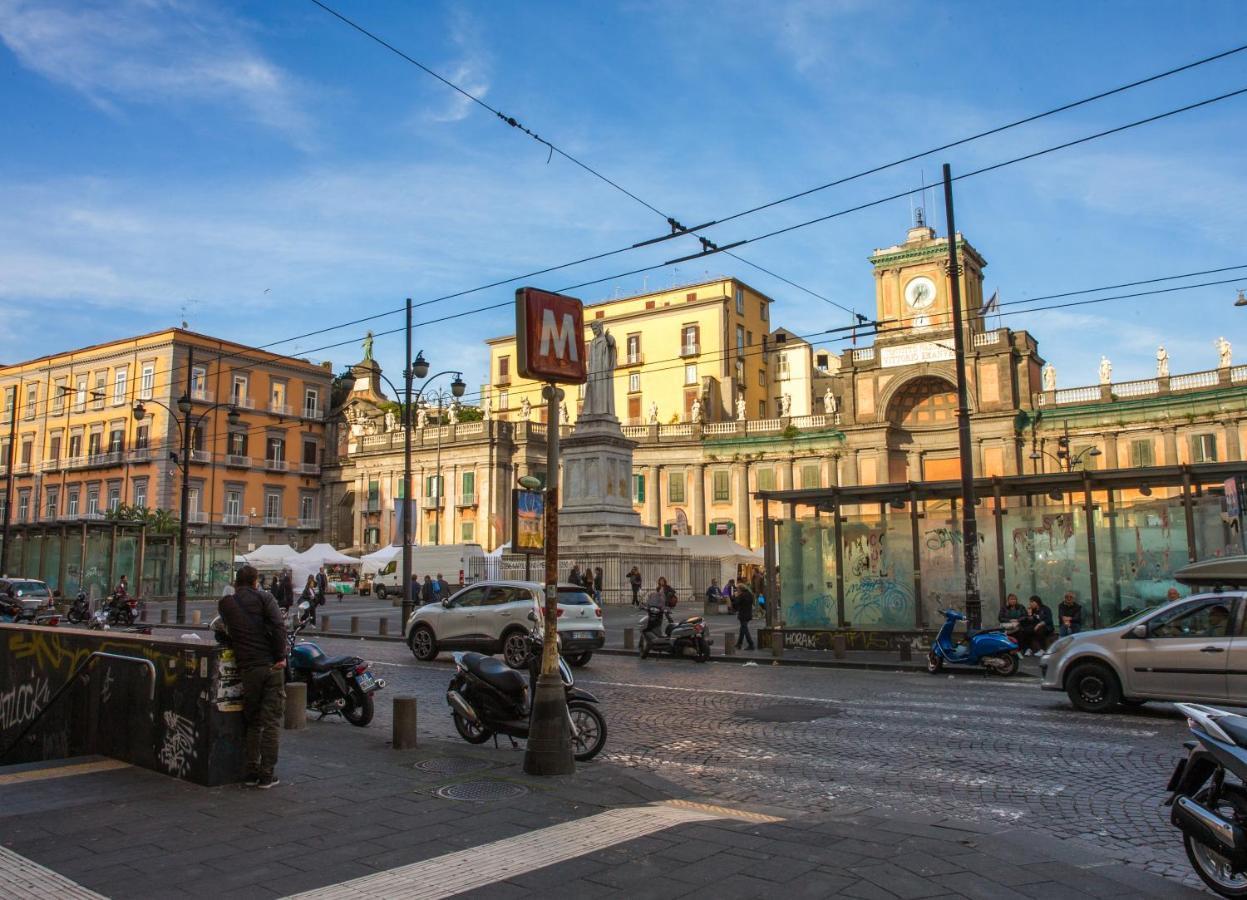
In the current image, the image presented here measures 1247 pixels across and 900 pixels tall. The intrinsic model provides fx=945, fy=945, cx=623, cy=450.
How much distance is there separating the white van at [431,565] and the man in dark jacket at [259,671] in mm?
37380

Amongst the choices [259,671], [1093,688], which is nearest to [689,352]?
[1093,688]

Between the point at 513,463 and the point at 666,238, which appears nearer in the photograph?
the point at 666,238

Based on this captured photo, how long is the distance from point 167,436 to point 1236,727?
6399 cm

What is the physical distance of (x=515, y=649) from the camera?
17312 millimetres

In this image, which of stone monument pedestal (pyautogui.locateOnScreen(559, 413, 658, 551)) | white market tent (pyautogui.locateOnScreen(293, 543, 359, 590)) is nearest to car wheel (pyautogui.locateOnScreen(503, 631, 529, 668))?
stone monument pedestal (pyautogui.locateOnScreen(559, 413, 658, 551))

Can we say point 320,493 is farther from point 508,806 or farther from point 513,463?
point 508,806

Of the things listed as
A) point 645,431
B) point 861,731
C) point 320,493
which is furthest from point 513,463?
point 861,731

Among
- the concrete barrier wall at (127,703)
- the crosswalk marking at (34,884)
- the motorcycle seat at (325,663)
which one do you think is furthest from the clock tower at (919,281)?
the crosswalk marking at (34,884)

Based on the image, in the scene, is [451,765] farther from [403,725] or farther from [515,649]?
[515,649]

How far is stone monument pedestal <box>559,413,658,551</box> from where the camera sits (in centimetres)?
3581

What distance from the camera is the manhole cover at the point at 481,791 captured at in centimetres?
699

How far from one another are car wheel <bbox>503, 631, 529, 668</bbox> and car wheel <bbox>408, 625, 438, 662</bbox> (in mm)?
2025

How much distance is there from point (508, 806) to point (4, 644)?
730 centimetres

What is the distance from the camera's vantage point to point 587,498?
36.4 metres
